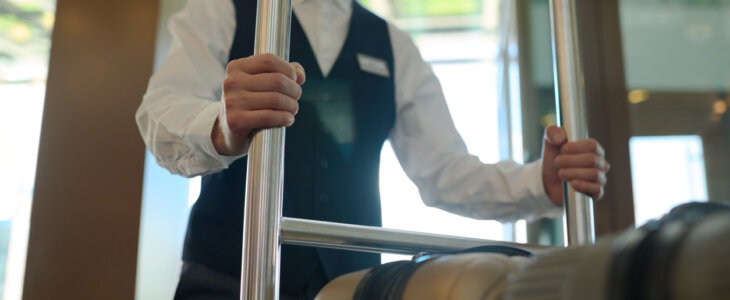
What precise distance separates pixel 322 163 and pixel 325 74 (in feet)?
0.46

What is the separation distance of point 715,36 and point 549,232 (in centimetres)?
107

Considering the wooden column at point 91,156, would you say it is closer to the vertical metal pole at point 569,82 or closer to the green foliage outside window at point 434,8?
the vertical metal pole at point 569,82

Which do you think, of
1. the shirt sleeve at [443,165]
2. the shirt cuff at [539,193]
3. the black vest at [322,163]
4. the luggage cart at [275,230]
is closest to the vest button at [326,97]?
the black vest at [322,163]

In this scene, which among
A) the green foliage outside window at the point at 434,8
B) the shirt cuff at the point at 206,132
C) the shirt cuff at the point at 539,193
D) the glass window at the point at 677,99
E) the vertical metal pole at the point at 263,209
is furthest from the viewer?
the green foliage outside window at the point at 434,8

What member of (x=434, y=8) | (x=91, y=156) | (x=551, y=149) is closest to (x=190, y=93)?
(x=551, y=149)

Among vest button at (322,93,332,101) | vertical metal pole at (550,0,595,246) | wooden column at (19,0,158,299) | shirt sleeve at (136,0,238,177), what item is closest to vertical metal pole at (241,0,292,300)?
shirt sleeve at (136,0,238,177)

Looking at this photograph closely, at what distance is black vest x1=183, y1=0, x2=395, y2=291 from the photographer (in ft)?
2.85

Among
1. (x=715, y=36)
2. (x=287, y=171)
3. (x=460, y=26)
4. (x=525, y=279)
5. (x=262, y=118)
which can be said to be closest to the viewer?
(x=525, y=279)

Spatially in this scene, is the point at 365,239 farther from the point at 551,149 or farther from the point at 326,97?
the point at 326,97

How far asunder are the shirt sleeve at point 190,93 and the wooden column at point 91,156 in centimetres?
86

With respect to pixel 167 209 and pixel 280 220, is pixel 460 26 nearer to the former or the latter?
pixel 167 209

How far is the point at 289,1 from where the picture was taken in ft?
1.83

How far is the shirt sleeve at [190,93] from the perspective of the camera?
644mm

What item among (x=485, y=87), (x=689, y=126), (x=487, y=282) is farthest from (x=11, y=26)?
(x=485, y=87)
